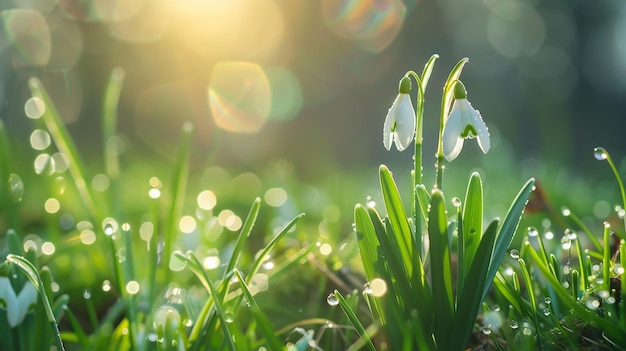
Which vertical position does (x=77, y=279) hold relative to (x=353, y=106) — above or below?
above

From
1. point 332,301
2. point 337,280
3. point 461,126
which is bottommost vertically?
point 337,280

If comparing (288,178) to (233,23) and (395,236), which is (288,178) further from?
(233,23)

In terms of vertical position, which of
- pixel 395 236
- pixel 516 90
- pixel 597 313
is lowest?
pixel 516 90

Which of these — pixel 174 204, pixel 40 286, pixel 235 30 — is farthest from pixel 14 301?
pixel 235 30

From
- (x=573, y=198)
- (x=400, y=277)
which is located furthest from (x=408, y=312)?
(x=573, y=198)

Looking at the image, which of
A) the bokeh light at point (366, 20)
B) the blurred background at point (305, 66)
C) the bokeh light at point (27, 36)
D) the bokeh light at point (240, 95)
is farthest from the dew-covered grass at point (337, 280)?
the bokeh light at point (366, 20)

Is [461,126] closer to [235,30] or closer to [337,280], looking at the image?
[337,280]
